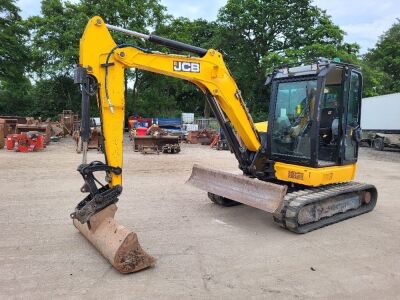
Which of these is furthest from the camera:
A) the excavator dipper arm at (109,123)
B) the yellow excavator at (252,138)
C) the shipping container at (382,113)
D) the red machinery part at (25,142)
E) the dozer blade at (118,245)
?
the shipping container at (382,113)

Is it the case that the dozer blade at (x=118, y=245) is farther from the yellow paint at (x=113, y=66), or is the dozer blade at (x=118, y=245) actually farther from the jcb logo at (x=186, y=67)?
the jcb logo at (x=186, y=67)

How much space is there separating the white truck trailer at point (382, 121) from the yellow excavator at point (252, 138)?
14.7 meters

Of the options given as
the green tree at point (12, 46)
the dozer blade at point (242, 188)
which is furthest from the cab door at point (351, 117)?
the green tree at point (12, 46)

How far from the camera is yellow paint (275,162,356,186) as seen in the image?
18.9 feet

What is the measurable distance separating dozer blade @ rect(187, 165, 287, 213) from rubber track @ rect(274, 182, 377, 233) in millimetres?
236

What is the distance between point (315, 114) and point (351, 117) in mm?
1057

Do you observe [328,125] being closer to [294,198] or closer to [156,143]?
[294,198]

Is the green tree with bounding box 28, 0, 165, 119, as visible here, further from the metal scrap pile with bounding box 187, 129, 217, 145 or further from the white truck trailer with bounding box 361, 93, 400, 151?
the white truck trailer with bounding box 361, 93, 400, 151

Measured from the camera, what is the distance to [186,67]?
5.26 meters

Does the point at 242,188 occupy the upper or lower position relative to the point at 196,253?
upper

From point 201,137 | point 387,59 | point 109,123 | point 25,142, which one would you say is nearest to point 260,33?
point 387,59

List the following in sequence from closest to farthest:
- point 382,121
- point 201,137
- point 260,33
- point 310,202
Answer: point 310,202 → point 382,121 → point 201,137 → point 260,33

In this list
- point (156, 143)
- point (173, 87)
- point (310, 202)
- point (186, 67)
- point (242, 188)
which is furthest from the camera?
point (173, 87)

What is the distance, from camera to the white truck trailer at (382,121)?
1970 centimetres
